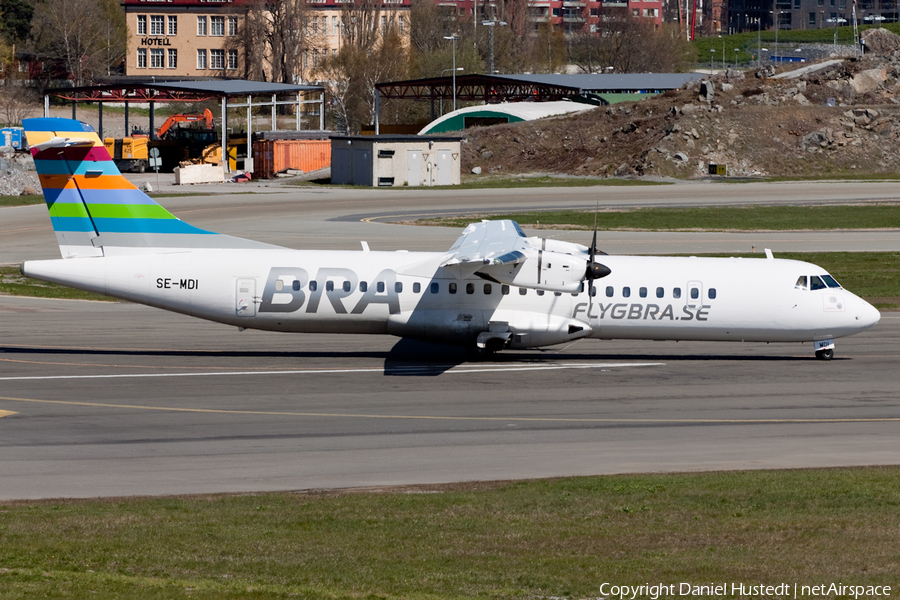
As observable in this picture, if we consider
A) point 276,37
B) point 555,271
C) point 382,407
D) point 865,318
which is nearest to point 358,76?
point 276,37

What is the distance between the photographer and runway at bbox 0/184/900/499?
62.8 ft

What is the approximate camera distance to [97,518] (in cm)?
1496

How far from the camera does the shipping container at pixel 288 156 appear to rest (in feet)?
311

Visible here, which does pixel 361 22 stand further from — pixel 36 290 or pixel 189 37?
pixel 36 290

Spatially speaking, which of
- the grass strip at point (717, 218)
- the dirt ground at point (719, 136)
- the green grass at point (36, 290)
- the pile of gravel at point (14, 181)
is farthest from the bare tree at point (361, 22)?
the green grass at point (36, 290)

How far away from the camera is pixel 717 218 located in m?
64.4

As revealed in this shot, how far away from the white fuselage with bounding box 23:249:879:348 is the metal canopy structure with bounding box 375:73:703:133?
291 ft

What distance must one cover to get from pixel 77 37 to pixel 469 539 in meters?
150

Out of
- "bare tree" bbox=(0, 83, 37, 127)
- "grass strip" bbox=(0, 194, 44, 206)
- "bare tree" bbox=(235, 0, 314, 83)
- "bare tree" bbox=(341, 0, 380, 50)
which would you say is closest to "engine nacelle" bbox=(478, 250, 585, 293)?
"grass strip" bbox=(0, 194, 44, 206)

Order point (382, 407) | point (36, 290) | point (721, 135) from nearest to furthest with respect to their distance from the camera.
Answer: point (382, 407)
point (36, 290)
point (721, 135)

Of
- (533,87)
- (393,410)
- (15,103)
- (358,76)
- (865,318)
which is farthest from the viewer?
(15,103)

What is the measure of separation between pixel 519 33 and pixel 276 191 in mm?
107929

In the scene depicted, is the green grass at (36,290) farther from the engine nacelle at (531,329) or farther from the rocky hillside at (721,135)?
the rocky hillside at (721,135)

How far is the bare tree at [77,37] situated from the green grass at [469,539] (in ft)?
473
